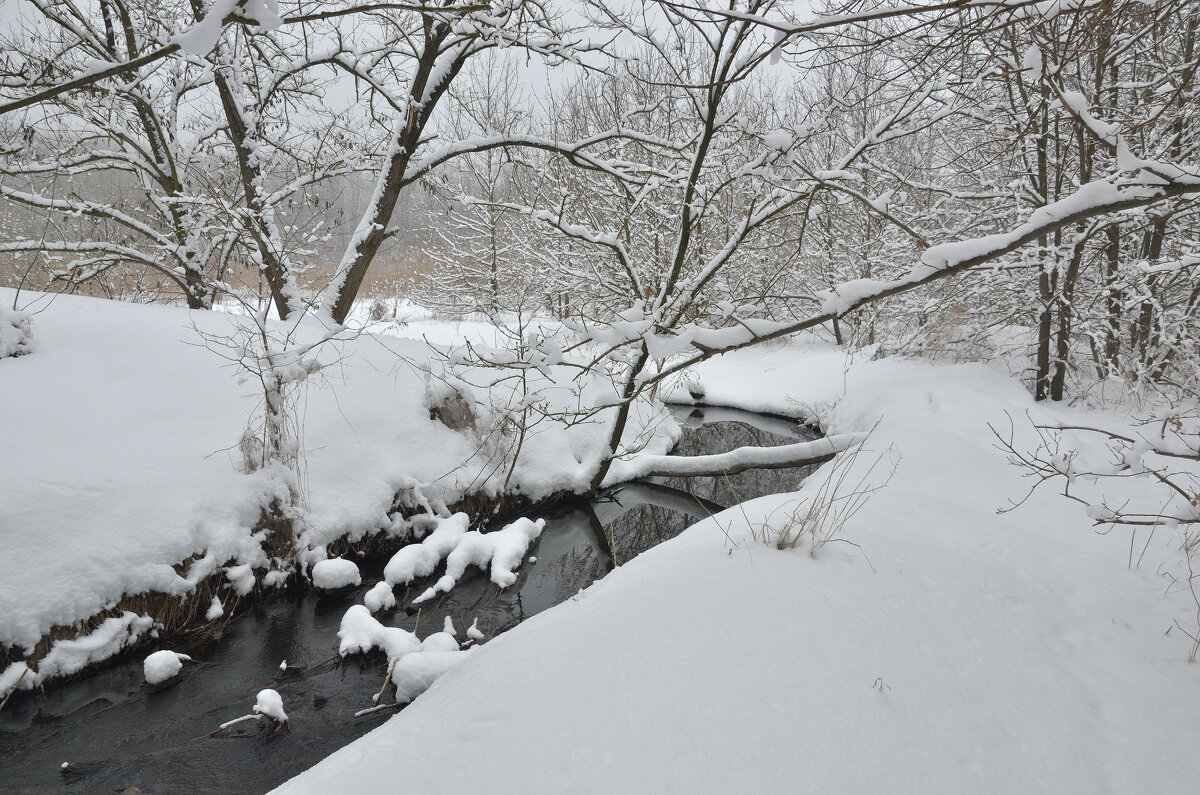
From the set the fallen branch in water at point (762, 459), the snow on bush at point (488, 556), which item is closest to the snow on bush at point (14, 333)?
the snow on bush at point (488, 556)

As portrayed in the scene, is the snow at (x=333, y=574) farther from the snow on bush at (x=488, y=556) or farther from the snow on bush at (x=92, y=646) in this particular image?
the snow on bush at (x=92, y=646)

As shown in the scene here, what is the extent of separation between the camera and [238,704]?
3457 millimetres

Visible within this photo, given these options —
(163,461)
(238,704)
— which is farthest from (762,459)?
(163,461)

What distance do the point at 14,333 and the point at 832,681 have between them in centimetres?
639

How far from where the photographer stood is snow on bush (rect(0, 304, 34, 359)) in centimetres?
458

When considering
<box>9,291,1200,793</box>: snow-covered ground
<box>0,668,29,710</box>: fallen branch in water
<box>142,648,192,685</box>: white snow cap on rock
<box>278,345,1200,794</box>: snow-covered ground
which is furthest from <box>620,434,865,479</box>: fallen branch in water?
<box>0,668,29,710</box>: fallen branch in water

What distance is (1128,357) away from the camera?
7.23 meters

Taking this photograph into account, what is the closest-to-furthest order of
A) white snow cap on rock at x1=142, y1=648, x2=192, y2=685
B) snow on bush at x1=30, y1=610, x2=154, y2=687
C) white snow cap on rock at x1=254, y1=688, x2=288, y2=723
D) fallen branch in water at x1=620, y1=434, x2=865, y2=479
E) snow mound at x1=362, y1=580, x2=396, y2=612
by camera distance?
white snow cap on rock at x1=254, y1=688, x2=288, y2=723 < snow on bush at x1=30, y1=610, x2=154, y2=687 < white snow cap on rock at x1=142, y1=648, x2=192, y2=685 < snow mound at x1=362, y1=580, x2=396, y2=612 < fallen branch in water at x1=620, y1=434, x2=865, y2=479

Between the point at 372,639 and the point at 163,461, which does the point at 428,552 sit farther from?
the point at 163,461

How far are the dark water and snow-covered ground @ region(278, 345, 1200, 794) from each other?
1.18 metres

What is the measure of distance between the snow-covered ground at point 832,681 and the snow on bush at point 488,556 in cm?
204

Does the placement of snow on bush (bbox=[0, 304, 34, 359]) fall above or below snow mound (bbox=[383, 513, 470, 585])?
above

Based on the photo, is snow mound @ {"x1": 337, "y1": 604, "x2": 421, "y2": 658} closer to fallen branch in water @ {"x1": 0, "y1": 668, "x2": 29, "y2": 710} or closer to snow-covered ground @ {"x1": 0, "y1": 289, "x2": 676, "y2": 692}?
snow-covered ground @ {"x1": 0, "y1": 289, "x2": 676, "y2": 692}

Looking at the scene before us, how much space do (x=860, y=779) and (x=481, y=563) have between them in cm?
407
